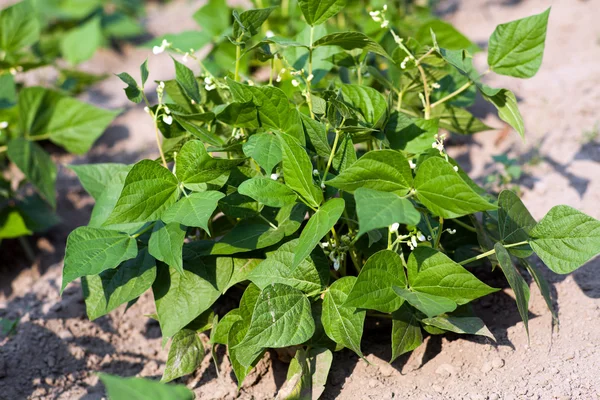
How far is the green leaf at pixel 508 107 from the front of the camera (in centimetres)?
164

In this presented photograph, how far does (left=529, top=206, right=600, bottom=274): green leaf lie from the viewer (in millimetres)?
1410

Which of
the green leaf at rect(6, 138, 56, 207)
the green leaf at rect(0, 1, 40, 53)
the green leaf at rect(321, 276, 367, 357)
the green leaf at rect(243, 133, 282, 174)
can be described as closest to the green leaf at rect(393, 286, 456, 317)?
the green leaf at rect(321, 276, 367, 357)

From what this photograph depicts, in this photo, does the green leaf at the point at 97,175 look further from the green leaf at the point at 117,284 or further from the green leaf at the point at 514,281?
the green leaf at the point at 514,281

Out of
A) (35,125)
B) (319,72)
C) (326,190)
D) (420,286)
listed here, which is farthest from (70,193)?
(420,286)

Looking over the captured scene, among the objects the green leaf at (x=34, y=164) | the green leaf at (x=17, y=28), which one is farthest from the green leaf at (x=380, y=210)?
the green leaf at (x=17, y=28)

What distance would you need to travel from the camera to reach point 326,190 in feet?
4.82

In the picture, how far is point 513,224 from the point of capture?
1.50 metres

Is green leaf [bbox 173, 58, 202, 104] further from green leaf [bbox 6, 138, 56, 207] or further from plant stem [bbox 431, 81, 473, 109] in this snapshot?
green leaf [bbox 6, 138, 56, 207]

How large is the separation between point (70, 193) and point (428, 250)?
201 centimetres

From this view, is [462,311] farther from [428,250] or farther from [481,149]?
[481,149]

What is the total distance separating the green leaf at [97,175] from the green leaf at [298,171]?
526 millimetres

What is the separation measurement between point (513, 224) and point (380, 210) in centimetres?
47

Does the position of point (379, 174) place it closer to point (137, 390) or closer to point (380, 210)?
point (380, 210)

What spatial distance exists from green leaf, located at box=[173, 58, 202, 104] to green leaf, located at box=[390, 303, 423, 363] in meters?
0.76
